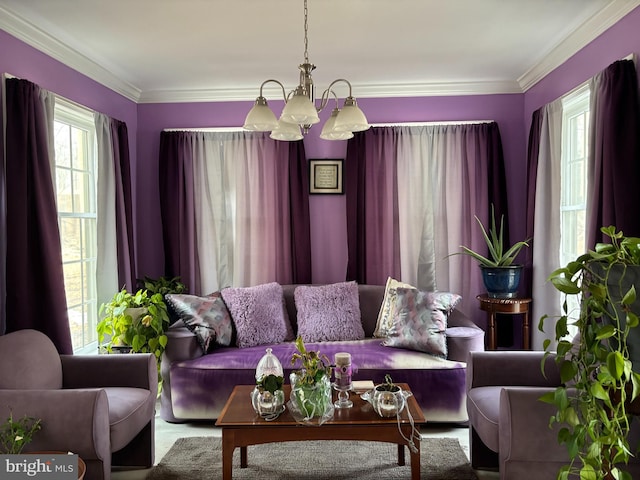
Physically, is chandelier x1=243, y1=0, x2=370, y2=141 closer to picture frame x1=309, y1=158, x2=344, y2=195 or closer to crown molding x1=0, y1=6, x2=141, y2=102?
crown molding x1=0, y1=6, x2=141, y2=102

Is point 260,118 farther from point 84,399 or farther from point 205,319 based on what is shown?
point 205,319

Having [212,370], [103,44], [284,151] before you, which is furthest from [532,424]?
[103,44]

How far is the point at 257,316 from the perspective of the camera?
149 inches

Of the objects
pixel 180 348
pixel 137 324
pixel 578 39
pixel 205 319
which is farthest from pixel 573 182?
pixel 137 324

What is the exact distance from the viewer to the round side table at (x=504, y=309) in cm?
379

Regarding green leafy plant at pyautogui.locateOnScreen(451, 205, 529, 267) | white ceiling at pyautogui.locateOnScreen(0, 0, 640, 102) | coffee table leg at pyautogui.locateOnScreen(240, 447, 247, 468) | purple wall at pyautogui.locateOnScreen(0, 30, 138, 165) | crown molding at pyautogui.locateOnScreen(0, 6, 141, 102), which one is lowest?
coffee table leg at pyautogui.locateOnScreen(240, 447, 247, 468)

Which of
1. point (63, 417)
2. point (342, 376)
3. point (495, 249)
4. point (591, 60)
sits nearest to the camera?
point (63, 417)

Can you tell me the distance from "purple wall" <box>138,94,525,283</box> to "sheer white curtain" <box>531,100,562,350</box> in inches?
21.7

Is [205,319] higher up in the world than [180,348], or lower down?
higher up

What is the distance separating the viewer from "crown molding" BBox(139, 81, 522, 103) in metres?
4.32

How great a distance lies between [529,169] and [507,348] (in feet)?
5.07

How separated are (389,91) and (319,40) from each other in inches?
49.3

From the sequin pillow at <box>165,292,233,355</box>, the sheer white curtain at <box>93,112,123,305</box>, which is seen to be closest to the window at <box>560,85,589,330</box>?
the sequin pillow at <box>165,292,233,355</box>

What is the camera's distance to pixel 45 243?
2975mm
